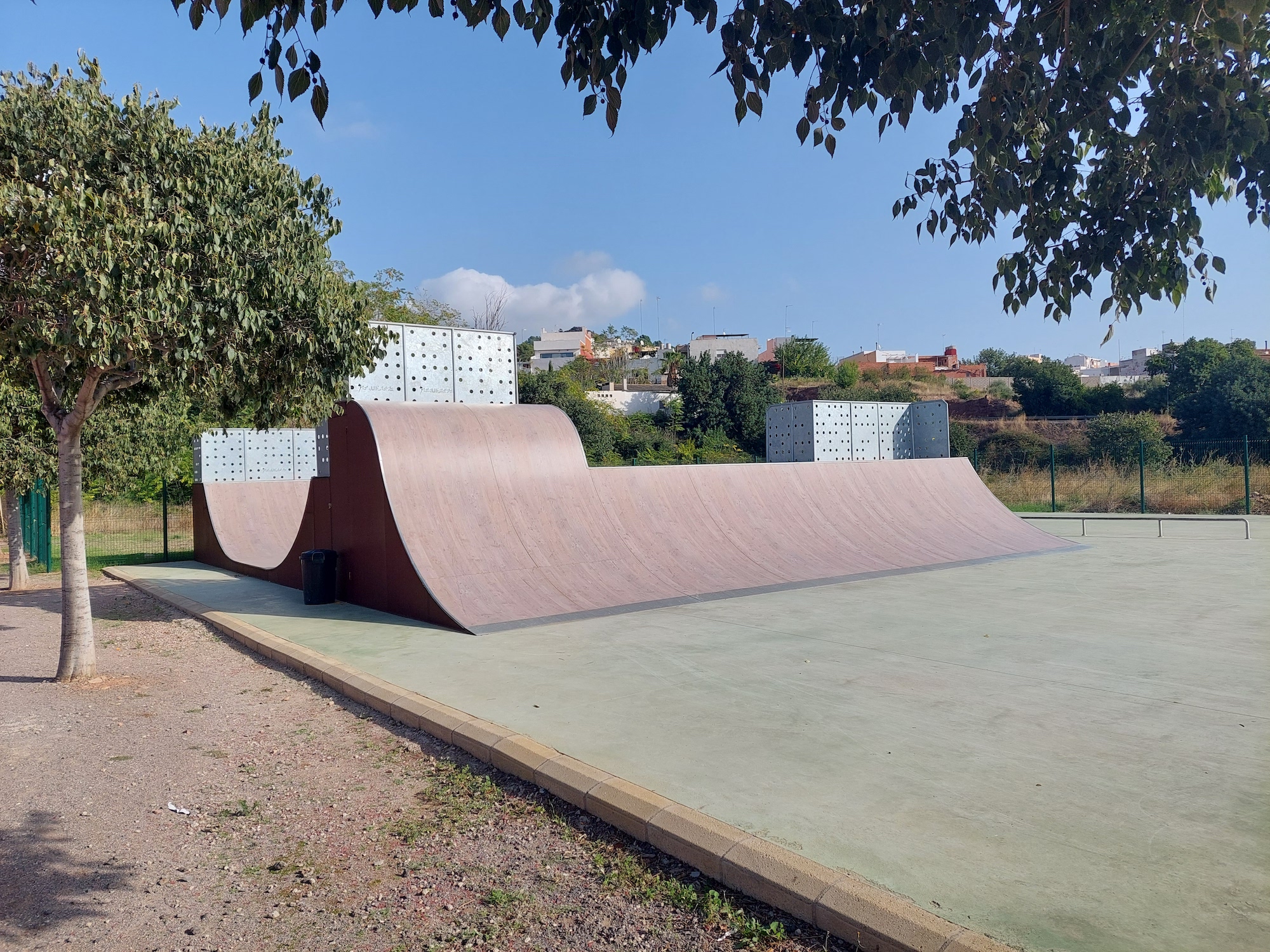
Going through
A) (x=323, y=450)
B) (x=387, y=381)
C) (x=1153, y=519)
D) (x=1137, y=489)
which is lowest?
(x=1153, y=519)

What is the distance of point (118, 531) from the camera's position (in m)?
22.2

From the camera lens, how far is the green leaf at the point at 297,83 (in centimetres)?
245

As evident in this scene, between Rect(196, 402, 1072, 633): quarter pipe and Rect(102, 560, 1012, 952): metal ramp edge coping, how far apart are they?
3.04 m

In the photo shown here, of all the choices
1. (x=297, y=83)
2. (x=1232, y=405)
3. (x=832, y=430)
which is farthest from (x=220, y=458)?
(x=1232, y=405)

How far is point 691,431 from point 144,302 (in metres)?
35.0

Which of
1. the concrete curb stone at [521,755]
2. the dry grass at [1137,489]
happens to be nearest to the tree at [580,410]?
the dry grass at [1137,489]

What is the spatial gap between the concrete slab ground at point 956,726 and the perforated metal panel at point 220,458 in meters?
8.44

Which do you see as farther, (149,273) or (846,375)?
(846,375)

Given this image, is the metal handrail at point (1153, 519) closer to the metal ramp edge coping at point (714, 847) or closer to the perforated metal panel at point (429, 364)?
the perforated metal panel at point (429, 364)

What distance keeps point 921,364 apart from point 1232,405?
46.6 m

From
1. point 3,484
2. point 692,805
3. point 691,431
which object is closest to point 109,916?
point 692,805

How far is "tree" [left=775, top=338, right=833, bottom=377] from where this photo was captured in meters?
62.9

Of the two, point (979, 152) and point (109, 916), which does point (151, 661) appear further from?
point (979, 152)

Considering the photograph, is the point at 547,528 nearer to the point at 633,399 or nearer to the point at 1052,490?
the point at 1052,490
